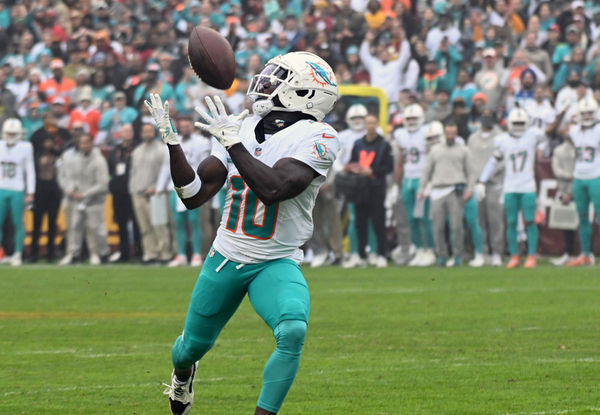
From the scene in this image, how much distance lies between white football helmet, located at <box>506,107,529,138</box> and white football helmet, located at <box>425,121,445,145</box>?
42.8 inches

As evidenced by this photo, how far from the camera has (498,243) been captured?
15531 millimetres

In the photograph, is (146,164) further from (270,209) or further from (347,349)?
(270,209)

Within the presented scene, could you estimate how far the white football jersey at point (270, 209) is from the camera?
5160mm

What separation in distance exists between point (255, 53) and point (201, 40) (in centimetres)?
1380

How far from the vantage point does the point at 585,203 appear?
49.2 feet

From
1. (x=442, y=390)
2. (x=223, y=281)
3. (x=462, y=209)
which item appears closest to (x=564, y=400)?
(x=442, y=390)

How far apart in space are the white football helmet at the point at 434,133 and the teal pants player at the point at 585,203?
194cm

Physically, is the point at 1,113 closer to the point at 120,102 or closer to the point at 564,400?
the point at 120,102

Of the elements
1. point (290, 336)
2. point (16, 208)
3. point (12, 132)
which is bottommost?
point (16, 208)

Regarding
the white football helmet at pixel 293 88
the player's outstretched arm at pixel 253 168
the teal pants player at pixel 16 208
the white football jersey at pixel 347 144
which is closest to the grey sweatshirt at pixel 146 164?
the teal pants player at pixel 16 208

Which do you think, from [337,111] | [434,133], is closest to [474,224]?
[434,133]

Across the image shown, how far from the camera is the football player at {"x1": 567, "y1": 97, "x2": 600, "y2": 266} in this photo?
48.5 feet

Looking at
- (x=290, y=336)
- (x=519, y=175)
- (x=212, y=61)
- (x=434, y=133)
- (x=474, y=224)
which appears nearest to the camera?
(x=290, y=336)

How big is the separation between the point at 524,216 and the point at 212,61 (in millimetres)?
10183
